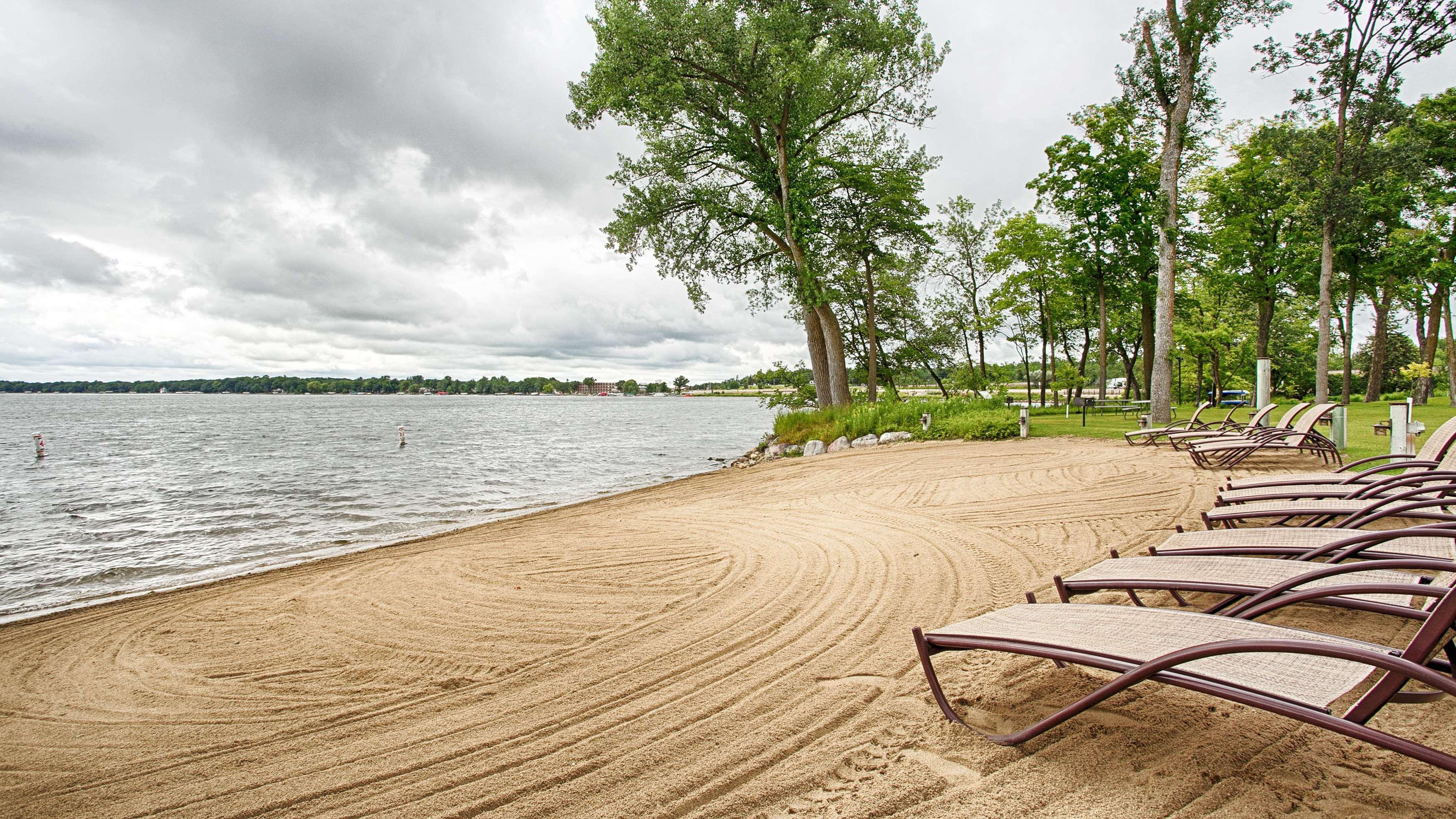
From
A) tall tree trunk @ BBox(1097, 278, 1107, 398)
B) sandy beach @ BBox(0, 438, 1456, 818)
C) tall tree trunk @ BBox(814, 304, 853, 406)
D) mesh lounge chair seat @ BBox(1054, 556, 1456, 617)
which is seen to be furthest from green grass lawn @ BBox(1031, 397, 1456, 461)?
mesh lounge chair seat @ BBox(1054, 556, 1456, 617)

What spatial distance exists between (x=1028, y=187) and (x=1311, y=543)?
2560 cm

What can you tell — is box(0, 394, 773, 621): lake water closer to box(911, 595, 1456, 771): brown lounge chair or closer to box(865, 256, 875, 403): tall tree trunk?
box(865, 256, 875, 403): tall tree trunk

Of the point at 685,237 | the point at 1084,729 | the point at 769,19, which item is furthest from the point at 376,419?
the point at 1084,729

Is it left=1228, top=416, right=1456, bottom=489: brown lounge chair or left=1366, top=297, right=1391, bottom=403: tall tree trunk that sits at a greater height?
left=1366, top=297, right=1391, bottom=403: tall tree trunk

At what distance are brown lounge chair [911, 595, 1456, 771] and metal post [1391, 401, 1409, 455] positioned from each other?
28.8 feet

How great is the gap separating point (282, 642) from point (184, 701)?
93 cm

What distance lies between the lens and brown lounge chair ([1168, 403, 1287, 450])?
1073cm

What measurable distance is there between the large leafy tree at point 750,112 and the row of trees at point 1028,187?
2.7 inches

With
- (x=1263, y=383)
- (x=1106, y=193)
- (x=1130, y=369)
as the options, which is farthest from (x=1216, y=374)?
(x=1263, y=383)

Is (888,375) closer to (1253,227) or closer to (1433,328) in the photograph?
(1253,227)

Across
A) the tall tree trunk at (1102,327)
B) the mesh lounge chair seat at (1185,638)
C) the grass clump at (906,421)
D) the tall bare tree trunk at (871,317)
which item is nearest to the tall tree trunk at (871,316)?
the tall bare tree trunk at (871,317)

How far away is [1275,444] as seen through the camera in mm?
9320

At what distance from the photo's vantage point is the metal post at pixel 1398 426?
868 cm

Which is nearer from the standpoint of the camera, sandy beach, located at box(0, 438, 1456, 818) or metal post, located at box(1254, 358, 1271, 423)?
sandy beach, located at box(0, 438, 1456, 818)
